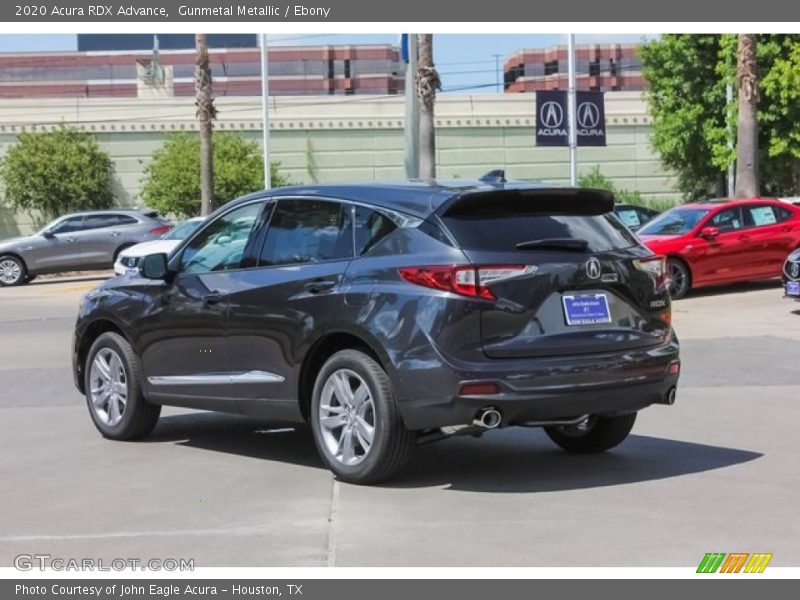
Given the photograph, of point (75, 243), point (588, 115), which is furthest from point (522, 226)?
point (75, 243)

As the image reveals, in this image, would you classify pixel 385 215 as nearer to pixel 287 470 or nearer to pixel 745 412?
pixel 287 470

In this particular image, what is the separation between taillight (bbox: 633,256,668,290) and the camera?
7.53 meters

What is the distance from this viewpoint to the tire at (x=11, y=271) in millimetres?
30703

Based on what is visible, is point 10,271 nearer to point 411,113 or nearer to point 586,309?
point 411,113

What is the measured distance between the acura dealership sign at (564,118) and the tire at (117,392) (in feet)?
63.2

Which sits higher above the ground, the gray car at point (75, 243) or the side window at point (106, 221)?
the side window at point (106, 221)

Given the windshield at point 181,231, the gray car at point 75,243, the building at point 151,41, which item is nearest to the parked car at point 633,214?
the windshield at point 181,231

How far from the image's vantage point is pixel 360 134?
150ft

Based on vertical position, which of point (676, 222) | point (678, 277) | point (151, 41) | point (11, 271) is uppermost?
point (151, 41)

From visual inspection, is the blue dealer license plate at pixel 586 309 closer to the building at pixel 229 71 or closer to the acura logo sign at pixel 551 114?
the acura logo sign at pixel 551 114

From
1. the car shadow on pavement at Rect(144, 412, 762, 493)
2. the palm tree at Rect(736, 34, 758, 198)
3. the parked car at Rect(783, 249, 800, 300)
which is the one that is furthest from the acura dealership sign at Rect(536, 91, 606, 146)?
the car shadow on pavement at Rect(144, 412, 762, 493)

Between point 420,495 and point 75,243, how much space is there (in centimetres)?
2544

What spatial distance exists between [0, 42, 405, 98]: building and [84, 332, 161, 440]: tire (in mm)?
98874

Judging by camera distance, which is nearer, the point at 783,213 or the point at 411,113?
the point at 783,213
